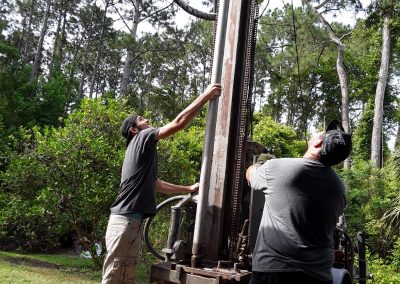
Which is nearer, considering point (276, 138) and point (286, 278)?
point (286, 278)

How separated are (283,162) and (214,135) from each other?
2.62 feet

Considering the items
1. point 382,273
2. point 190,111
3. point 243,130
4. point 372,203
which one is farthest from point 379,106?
point 190,111

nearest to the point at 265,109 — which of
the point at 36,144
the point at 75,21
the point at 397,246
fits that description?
the point at 75,21

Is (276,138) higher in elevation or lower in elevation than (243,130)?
higher

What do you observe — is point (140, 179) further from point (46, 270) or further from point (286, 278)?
→ point (46, 270)

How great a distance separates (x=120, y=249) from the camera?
3.27 m

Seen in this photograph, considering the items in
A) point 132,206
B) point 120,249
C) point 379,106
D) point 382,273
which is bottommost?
point 382,273

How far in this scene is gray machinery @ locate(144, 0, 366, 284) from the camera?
Answer: 120 inches

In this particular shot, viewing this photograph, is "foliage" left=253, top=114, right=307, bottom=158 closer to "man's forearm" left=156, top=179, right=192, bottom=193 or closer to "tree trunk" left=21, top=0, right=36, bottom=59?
"man's forearm" left=156, top=179, right=192, bottom=193

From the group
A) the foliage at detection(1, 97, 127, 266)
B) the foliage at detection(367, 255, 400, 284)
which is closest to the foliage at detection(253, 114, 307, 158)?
the foliage at detection(367, 255, 400, 284)

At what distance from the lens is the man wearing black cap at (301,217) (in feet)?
7.91

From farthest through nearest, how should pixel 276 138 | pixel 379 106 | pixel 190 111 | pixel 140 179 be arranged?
pixel 379 106, pixel 276 138, pixel 140 179, pixel 190 111

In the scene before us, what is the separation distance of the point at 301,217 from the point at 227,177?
0.86 m

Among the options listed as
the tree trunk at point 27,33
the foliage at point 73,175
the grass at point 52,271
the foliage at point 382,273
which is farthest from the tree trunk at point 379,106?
the tree trunk at point 27,33
